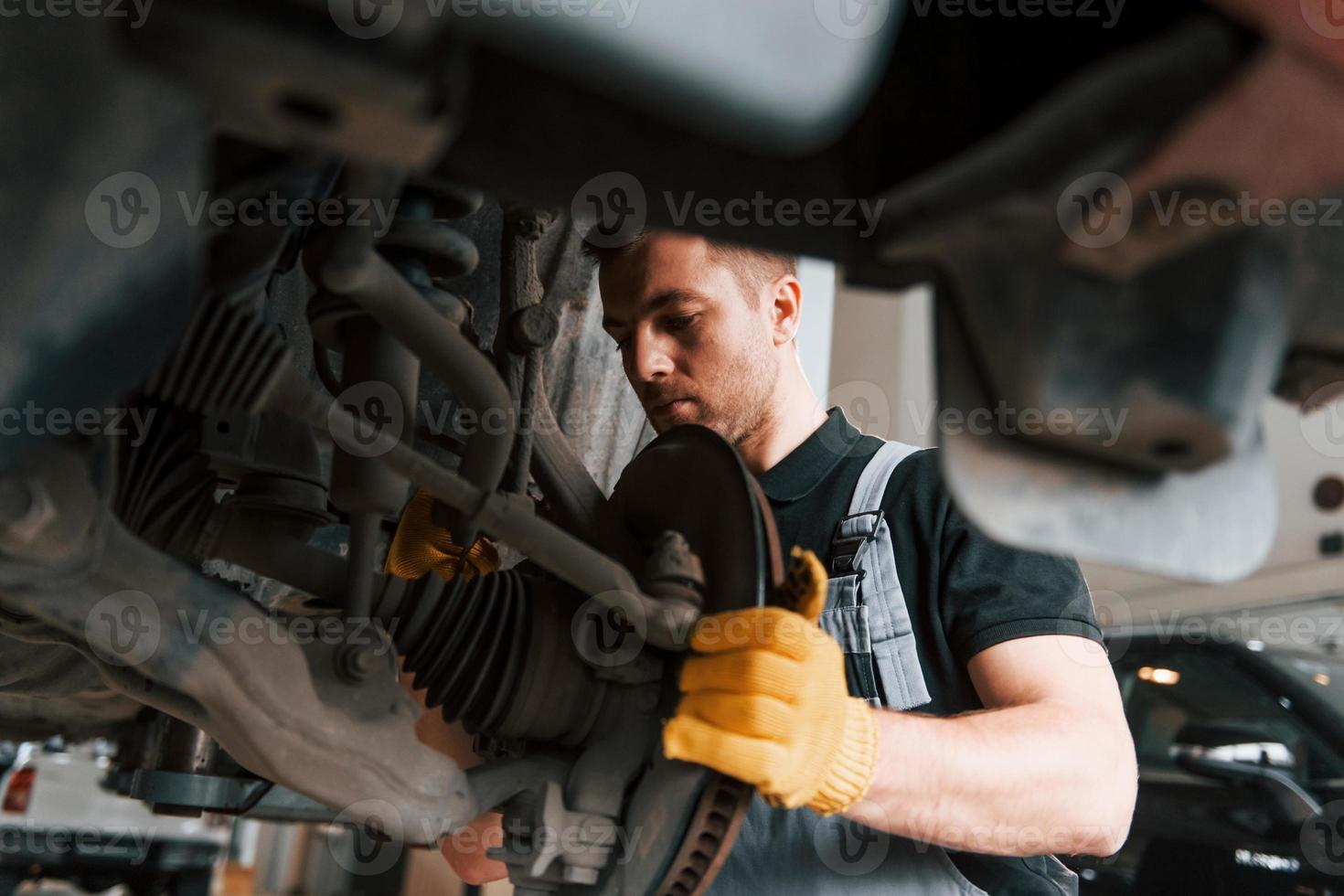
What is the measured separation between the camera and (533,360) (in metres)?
1.03

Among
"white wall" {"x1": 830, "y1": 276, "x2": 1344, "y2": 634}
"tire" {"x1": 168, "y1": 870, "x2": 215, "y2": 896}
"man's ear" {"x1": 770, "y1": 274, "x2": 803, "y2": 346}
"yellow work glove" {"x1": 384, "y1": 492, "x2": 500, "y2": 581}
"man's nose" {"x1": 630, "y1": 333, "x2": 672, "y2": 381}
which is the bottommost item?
"tire" {"x1": 168, "y1": 870, "x2": 215, "y2": 896}

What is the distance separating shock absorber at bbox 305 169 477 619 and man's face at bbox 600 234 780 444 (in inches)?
22.1

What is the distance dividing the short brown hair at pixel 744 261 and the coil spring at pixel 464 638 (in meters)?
0.61

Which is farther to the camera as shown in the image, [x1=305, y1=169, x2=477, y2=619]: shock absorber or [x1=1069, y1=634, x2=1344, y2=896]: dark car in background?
[x1=1069, y1=634, x2=1344, y2=896]: dark car in background

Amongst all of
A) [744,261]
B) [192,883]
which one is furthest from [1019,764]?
[192,883]

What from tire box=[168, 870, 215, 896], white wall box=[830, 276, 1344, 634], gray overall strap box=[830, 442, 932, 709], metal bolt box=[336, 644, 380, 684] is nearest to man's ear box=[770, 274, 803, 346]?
gray overall strap box=[830, 442, 932, 709]

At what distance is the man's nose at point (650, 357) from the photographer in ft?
4.54

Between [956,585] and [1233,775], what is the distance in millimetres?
1420

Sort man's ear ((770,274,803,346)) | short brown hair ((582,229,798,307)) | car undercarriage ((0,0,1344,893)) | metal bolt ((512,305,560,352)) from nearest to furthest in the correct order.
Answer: car undercarriage ((0,0,1344,893))
metal bolt ((512,305,560,352))
short brown hair ((582,229,798,307))
man's ear ((770,274,803,346))

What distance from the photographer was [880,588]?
1188mm

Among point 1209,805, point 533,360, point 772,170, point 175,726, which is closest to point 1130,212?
point 772,170

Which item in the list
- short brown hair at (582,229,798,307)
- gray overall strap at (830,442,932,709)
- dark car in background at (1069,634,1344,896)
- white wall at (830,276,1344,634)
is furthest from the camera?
white wall at (830,276,1344,634)

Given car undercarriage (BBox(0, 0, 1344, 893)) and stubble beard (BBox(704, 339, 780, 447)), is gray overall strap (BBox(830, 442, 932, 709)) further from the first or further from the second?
car undercarriage (BBox(0, 0, 1344, 893))

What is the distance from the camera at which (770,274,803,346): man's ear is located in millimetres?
1504
